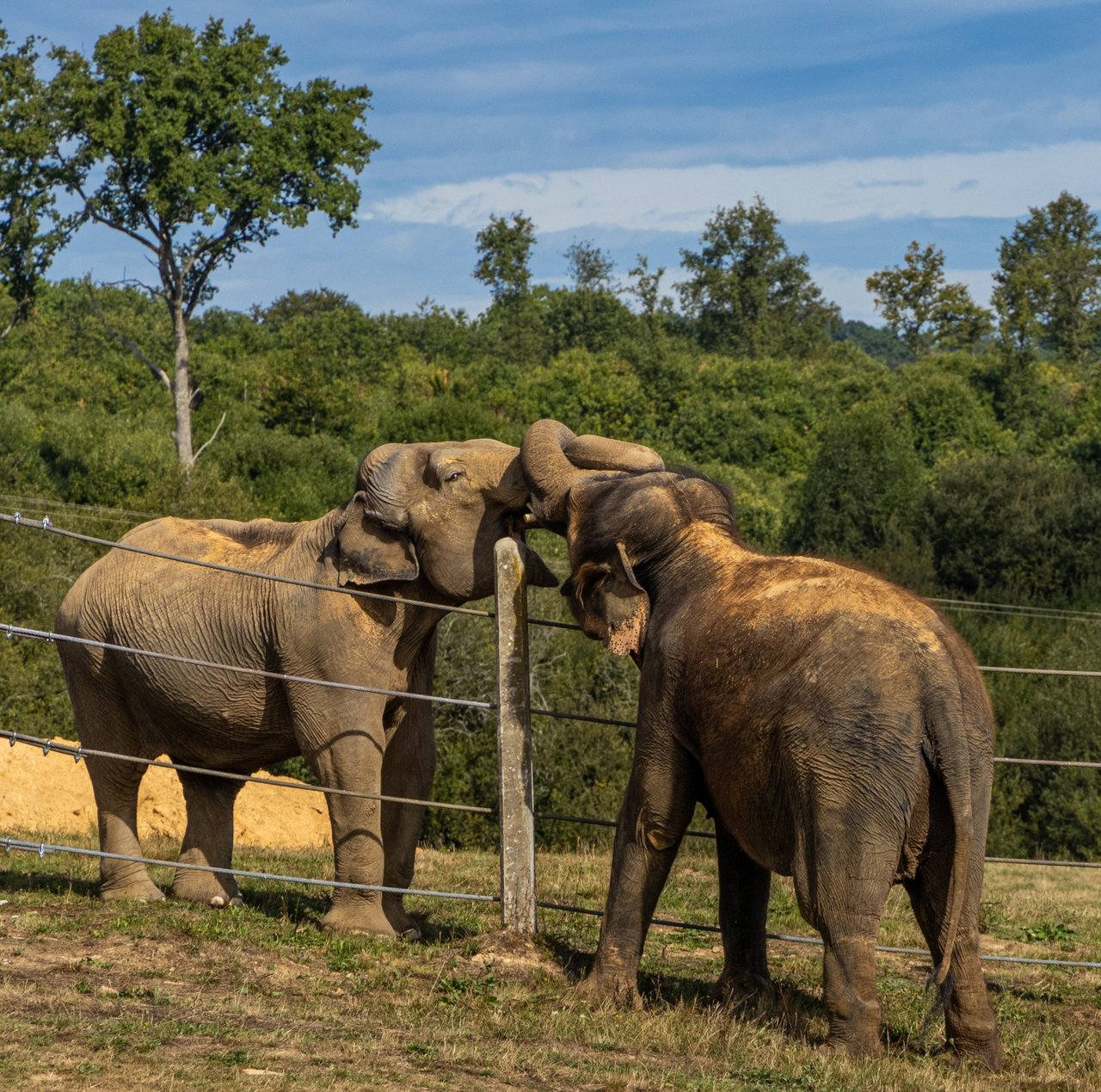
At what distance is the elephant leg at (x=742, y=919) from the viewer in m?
8.66

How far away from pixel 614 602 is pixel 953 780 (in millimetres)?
2146

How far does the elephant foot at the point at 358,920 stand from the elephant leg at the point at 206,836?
1343 millimetres

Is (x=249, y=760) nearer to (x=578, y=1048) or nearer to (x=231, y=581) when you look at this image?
(x=231, y=581)

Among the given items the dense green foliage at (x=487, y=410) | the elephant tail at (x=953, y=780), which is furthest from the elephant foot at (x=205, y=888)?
the dense green foliage at (x=487, y=410)

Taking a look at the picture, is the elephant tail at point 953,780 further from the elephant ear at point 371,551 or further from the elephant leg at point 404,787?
the elephant leg at point 404,787

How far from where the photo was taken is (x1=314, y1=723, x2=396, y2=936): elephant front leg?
9648 millimetres

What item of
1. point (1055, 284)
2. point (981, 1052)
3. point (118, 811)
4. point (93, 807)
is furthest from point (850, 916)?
point (1055, 284)

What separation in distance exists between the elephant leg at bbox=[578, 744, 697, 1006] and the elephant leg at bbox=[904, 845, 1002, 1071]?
1.37 metres

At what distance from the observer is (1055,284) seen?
91.3m

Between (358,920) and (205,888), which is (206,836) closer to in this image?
(205,888)

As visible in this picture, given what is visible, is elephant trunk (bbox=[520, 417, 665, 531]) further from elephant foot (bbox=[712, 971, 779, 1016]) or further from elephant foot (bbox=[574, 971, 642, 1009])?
elephant foot (bbox=[712, 971, 779, 1016])

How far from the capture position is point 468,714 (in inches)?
1272

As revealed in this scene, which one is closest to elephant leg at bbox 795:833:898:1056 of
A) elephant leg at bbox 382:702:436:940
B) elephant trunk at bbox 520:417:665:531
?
elephant trunk at bbox 520:417:665:531

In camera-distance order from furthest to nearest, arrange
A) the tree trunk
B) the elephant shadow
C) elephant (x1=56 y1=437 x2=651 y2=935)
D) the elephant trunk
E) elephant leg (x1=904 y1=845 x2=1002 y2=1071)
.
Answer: the tree trunk < elephant (x1=56 y1=437 x2=651 y2=935) < the elephant trunk < the elephant shadow < elephant leg (x1=904 y1=845 x2=1002 y2=1071)
